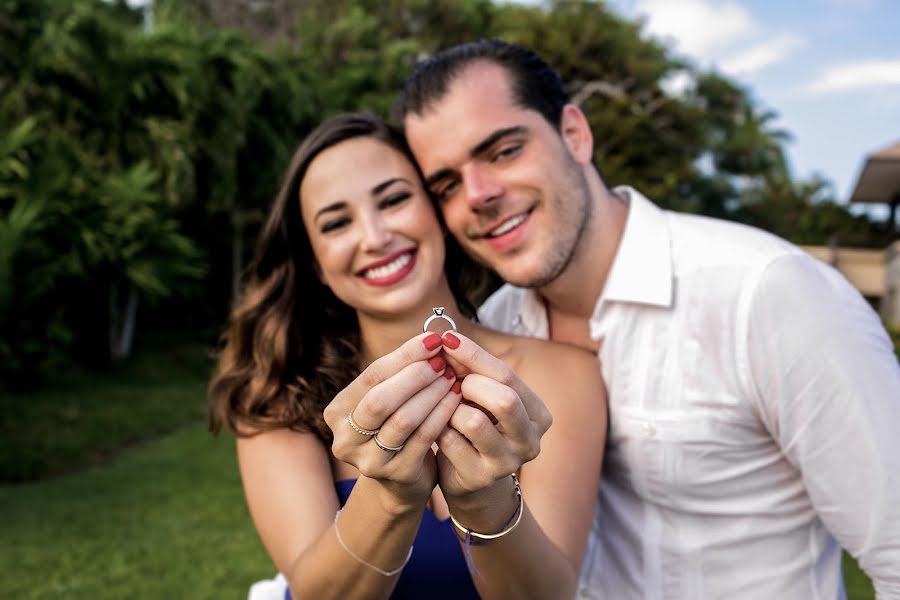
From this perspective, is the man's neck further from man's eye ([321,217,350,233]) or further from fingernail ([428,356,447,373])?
fingernail ([428,356,447,373])

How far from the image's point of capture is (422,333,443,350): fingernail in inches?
60.3

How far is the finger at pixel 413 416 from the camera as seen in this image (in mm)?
1523

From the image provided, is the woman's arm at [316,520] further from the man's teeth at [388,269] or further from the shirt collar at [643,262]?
the shirt collar at [643,262]

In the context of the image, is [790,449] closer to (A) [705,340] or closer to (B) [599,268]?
(A) [705,340]

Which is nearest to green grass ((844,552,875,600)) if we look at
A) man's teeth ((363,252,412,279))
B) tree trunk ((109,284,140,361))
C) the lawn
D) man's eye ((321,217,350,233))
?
the lawn

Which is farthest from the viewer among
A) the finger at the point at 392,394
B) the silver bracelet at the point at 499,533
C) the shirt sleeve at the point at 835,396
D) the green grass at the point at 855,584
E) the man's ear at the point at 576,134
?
the green grass at the point at 855,584

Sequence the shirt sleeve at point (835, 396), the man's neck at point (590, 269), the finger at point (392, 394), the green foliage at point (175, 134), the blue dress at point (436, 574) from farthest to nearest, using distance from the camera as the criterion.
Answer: the green foliage at point (175, 134), the man's neck at point (590, 269), the blue dress at point (436, 574), the shirt sleeve at point (835, 396), the finger at point (392, 394)

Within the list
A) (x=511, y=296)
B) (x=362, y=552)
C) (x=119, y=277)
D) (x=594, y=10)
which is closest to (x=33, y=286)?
(x=119, y=277)

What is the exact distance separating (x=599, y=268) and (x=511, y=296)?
1.87 feet

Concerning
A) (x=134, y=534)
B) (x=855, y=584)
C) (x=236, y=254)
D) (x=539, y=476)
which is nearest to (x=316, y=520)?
(x=539, y=476)

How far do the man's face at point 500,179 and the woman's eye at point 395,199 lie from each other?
112 millimetres

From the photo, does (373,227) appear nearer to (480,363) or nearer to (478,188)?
(478,188)

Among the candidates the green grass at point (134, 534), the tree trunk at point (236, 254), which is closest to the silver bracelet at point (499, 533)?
the green grass at point (134, 534)

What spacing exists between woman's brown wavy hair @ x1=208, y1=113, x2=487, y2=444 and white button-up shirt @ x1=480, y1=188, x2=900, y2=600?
0.83 meters
